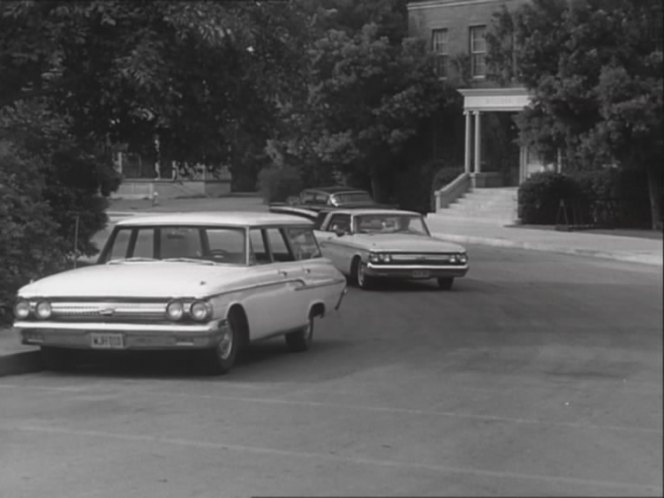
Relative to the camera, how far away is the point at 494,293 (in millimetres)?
9477

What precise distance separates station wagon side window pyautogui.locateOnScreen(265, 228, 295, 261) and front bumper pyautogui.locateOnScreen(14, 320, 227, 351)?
116 cm

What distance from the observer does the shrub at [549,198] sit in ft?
9.43

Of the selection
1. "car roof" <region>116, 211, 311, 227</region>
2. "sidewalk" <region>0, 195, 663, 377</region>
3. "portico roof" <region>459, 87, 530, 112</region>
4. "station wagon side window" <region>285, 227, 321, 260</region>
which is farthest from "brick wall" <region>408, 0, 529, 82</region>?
"station wagon side window" <region>285, 227, 321, 260</region>

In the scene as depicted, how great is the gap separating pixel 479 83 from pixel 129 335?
15.3 ft

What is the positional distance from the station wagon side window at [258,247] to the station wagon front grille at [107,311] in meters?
1.05

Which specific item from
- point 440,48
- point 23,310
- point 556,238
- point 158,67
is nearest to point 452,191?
point 440,48

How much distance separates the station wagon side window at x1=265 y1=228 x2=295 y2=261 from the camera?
9.07 m

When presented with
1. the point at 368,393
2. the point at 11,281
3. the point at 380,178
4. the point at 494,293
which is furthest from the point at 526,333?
the point at 11,281

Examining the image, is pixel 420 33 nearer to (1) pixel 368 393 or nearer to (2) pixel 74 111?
(1) pixel 368 393

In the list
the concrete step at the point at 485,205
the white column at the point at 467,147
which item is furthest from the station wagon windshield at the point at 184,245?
the concrete step at the point at 485,205

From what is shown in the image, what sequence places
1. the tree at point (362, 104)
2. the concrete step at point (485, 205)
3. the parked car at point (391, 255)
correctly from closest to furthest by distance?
the concrete step at point (485, 205), the tree at point (362, 104), the parked car at point (391, 255)

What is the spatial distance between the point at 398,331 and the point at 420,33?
19.7ft

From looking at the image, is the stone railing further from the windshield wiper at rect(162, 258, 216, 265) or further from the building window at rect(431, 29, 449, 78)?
the windshield wiper at rect(162, 258, 216, 265)

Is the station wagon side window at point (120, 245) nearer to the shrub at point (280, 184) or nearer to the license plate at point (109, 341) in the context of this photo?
the license plate at point (109, 341)
